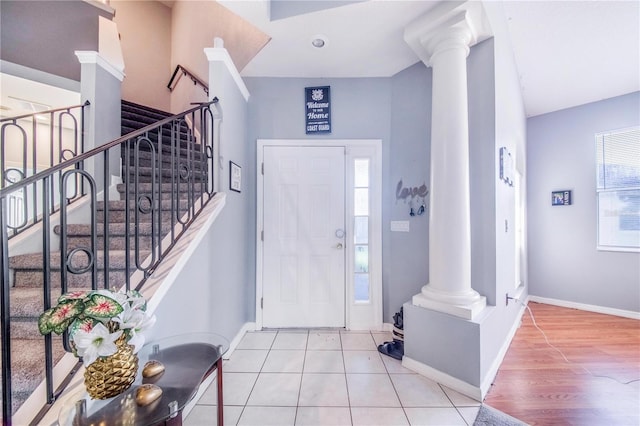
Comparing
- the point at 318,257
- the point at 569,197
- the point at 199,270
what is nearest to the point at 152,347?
the point at 199,270

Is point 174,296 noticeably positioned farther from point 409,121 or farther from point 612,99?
point 612,99

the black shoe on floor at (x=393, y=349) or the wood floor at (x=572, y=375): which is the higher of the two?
the black shoe on floor at (x=393, y=349)

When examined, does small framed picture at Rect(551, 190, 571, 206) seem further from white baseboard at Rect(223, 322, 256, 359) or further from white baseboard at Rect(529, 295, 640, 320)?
white baseboard at Rect(223, 322, 256, 359)

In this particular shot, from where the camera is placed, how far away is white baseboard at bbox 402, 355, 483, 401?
1723 mm

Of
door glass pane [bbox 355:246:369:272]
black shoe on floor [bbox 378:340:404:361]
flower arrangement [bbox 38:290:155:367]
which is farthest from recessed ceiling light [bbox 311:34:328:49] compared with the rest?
black shoe on floor [bbox 378:340:404:361]

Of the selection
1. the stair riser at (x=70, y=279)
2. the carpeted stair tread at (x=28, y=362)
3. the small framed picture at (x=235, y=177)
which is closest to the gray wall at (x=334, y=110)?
the small framed picture at (x=235, y=177)

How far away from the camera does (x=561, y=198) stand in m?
3.57

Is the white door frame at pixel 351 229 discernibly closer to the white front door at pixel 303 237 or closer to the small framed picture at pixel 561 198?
the white front door at pixel 303 237

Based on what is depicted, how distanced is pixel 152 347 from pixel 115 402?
1.20 feet

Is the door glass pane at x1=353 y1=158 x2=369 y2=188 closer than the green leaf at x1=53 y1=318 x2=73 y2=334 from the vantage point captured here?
No

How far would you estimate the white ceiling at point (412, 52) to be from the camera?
2.00m

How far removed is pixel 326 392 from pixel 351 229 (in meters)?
1.49

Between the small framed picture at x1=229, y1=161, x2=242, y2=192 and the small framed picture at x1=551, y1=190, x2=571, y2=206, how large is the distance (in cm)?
428

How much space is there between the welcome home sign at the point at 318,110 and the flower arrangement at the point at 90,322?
236 cm
